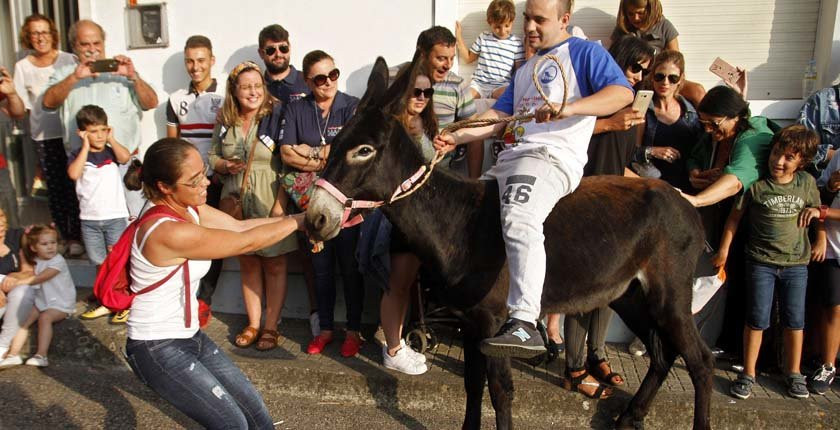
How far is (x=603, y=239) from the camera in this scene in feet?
11.8

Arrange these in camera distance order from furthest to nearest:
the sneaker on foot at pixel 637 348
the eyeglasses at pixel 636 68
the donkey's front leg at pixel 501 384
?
the sneaker on foot at pixel 637 348
the eyeglasses at pixel 636 68
the donkey's front leg at pixel 501 384

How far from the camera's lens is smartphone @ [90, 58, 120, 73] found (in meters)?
5.54

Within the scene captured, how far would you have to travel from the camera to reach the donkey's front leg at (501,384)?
354 centimetres

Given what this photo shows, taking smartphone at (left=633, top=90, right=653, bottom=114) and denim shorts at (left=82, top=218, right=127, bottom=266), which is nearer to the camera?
smartphone at (left=633, top=90, right=653, bottom=114)

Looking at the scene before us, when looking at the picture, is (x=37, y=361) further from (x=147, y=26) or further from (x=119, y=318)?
(x=147, y=26)

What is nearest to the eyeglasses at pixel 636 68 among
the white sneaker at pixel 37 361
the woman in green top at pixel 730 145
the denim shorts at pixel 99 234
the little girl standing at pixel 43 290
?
the woman in green top at pixel 730 145

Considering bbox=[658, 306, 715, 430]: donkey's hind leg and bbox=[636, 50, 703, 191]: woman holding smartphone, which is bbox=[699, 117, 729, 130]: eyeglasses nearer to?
bbox=[636, 50, 703, 191]: woman holding smartphone

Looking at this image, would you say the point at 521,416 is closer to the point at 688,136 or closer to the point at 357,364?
the point at 357,364

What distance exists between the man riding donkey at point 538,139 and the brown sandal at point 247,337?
268 centimetres

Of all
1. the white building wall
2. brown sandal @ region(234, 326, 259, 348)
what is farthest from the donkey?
the white building wall

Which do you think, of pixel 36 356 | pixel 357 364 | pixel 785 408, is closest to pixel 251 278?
pixel 357 364

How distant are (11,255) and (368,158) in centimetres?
392

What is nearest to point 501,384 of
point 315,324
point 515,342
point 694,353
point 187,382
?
point 515,342

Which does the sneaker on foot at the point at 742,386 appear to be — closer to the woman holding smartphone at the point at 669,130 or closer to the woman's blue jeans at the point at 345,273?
the woman holding smartphone at the point at 669,130
